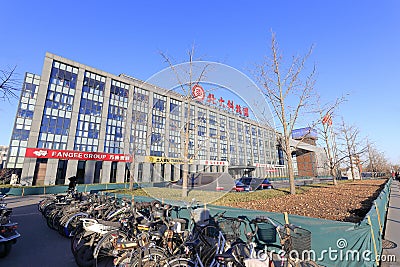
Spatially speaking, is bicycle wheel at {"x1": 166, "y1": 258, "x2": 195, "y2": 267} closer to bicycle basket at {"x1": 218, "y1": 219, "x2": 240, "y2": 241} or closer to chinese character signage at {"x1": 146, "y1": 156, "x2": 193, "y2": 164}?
bicycle basket at {"x1": 218, "y1": 219, "x2": 240, "y2": 241}

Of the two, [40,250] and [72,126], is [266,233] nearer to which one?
[40,250]

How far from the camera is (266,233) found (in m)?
4.21

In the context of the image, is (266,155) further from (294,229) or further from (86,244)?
(86,244)

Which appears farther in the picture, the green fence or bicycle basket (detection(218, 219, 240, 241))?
bicycle basket (detection(218, 219, 240, 241))

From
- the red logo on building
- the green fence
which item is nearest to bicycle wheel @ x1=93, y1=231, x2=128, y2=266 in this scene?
the green fence

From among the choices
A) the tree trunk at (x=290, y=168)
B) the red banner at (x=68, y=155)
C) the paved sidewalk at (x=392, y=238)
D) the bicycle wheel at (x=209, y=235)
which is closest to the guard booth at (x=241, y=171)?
the bicycle wheel at (x=209, y=235)

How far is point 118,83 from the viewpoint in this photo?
31203 mm

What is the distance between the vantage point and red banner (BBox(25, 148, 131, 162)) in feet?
75.9

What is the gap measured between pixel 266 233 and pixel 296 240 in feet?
3.72

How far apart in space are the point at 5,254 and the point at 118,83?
30.1 metres

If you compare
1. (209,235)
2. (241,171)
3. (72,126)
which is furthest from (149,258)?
(72,126)

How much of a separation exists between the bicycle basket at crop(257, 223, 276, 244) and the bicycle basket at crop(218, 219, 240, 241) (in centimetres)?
55

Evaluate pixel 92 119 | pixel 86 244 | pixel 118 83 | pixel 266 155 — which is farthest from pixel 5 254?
pixel 118 83

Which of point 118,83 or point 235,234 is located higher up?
point 118,83
